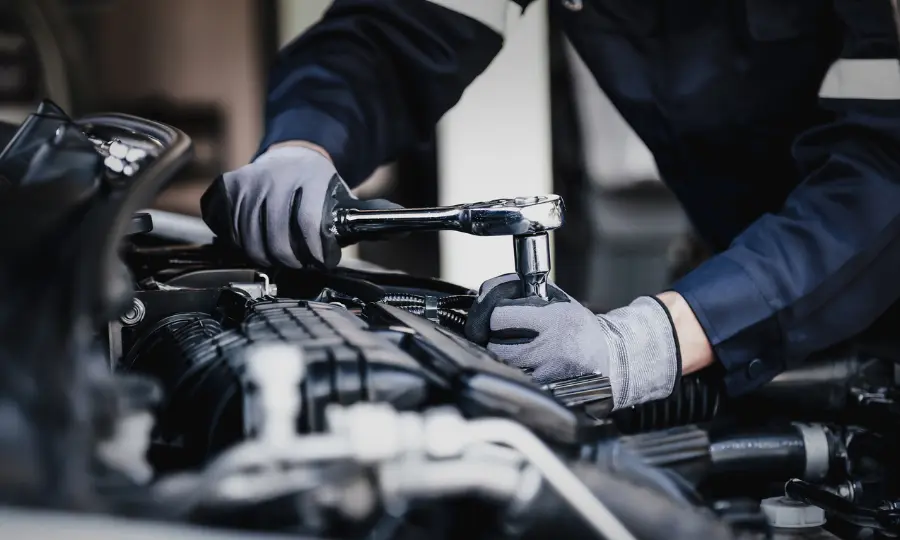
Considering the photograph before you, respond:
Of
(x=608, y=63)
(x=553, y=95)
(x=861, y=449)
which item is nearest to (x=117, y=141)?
(x=861, y=449)

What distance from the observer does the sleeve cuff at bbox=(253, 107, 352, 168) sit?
0.92 meters

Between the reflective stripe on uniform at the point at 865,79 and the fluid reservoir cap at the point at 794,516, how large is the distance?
0.47m

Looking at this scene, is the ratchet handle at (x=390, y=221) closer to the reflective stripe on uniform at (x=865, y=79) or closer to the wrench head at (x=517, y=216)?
the wrench head at (x=517, y=216)

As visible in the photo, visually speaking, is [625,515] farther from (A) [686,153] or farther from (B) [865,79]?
(A) [686,153]

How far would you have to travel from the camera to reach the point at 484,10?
104 cm

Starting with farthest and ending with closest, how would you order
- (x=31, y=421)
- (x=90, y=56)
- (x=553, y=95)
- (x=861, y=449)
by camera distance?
(x=90, y=56) < (x=553, y=95) < (x=861, y=449) < (x=31, y=421)

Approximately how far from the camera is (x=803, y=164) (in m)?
0.89

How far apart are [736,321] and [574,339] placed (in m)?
0.24

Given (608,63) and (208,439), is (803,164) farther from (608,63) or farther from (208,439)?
(208,439)

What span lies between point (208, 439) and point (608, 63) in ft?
2.92

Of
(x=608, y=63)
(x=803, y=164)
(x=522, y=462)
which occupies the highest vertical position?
(x=608, y=63)

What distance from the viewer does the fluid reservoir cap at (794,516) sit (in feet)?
1.86

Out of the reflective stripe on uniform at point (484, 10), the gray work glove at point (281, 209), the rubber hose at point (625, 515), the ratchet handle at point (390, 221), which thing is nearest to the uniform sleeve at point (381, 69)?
the reflective stripe on uniform at point (484, 10)

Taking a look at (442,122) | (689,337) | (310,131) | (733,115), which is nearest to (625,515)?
(689,337)
